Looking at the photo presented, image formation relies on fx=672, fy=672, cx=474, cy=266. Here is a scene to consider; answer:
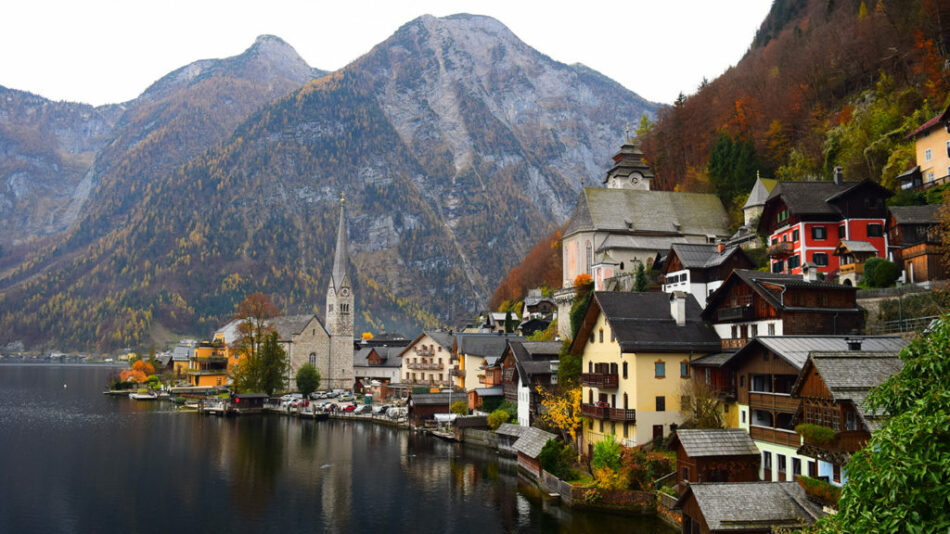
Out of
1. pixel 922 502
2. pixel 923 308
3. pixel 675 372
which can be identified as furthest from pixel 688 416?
pixel 922 502

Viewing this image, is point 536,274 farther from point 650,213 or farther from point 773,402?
point 773,402

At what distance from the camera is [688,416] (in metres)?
38.0

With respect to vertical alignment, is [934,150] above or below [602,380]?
above

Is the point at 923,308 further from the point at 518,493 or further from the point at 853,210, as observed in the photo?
the point at 518,493

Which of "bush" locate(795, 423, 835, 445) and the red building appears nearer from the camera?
"bush" locate(795, 423, 835, 445)

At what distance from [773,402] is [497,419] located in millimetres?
30806

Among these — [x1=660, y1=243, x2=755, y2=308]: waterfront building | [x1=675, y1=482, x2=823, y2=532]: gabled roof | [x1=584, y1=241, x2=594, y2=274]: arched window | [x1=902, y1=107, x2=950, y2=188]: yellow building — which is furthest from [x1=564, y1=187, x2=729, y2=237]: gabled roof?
[x1=675, y1=482, x2=823, y2=532]: gabled roof

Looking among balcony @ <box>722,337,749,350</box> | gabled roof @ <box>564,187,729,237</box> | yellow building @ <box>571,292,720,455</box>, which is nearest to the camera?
balcony @ <box>722,337,749,350</box>

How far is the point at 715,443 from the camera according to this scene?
102ft

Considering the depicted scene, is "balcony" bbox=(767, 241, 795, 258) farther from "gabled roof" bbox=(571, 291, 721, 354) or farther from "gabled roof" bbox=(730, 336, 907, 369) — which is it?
"gabled roof" bbox=(730, 336, 907, 369)

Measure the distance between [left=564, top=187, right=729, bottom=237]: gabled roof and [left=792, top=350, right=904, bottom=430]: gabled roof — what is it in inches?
1762

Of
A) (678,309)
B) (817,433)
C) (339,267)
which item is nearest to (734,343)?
(678,309)

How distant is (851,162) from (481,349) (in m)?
40.8

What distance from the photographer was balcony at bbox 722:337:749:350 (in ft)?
123
